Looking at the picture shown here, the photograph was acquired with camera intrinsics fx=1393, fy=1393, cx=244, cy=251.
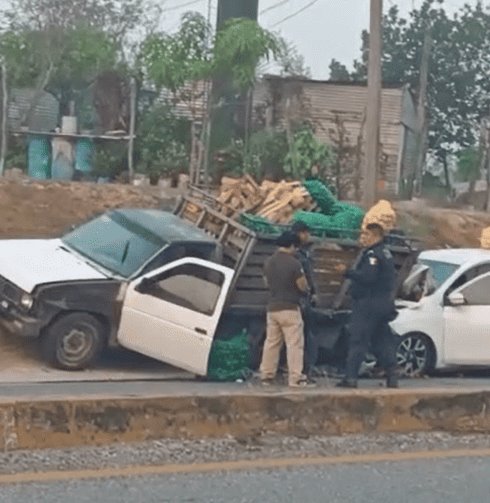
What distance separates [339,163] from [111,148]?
470 centimetres

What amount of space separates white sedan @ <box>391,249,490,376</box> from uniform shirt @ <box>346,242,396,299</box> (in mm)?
3080

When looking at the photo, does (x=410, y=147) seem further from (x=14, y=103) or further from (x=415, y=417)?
(x=415, y=417)

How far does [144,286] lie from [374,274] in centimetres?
320

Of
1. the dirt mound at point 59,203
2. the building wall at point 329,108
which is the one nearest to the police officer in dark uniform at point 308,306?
the dirt mound at point 59,203

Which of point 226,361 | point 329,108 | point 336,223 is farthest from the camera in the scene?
point 329,108

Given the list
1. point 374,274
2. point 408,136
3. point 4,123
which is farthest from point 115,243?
point 408,136

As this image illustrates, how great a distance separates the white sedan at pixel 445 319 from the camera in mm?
15992

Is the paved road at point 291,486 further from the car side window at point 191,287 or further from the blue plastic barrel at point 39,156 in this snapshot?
the blue plastic barrel at point 39,156

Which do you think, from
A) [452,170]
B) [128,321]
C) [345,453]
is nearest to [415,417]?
[345,453]

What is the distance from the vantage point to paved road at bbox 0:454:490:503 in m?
7.10

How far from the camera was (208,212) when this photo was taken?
16.2 metres

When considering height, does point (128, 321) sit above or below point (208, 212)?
below

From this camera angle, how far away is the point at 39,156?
88.9 feet

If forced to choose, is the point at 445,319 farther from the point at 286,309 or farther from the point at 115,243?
the point at 115,243
